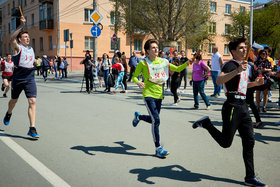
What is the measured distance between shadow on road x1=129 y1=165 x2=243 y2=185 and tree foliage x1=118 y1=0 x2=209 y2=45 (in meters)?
19.4

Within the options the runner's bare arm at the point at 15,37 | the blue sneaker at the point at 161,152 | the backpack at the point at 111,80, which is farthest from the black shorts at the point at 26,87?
the backpack at the point at 111,80

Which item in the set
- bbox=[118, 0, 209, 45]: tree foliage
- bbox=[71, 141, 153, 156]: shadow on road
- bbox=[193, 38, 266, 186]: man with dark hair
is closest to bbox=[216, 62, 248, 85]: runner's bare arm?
bbox=[193, 38, 266, 186]: man with dark hair

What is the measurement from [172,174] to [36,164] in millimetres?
1869

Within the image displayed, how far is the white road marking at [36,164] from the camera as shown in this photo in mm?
3504

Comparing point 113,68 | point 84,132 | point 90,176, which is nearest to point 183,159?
point 90,176

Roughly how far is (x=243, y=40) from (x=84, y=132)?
12.1 feet

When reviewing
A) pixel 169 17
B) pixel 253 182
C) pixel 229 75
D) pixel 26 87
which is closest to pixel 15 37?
pixel 26 87

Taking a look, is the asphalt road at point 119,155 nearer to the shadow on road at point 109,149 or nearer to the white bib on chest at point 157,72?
the shadow on road at point 109,149

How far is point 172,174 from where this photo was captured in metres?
3.82

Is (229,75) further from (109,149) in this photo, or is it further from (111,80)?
(111,80)

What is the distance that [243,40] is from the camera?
3609mm

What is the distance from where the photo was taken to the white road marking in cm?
350

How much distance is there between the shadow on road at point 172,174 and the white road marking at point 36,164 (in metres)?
0.93

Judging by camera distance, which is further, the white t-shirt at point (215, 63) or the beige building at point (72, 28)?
the beige building at point (72, 28)
